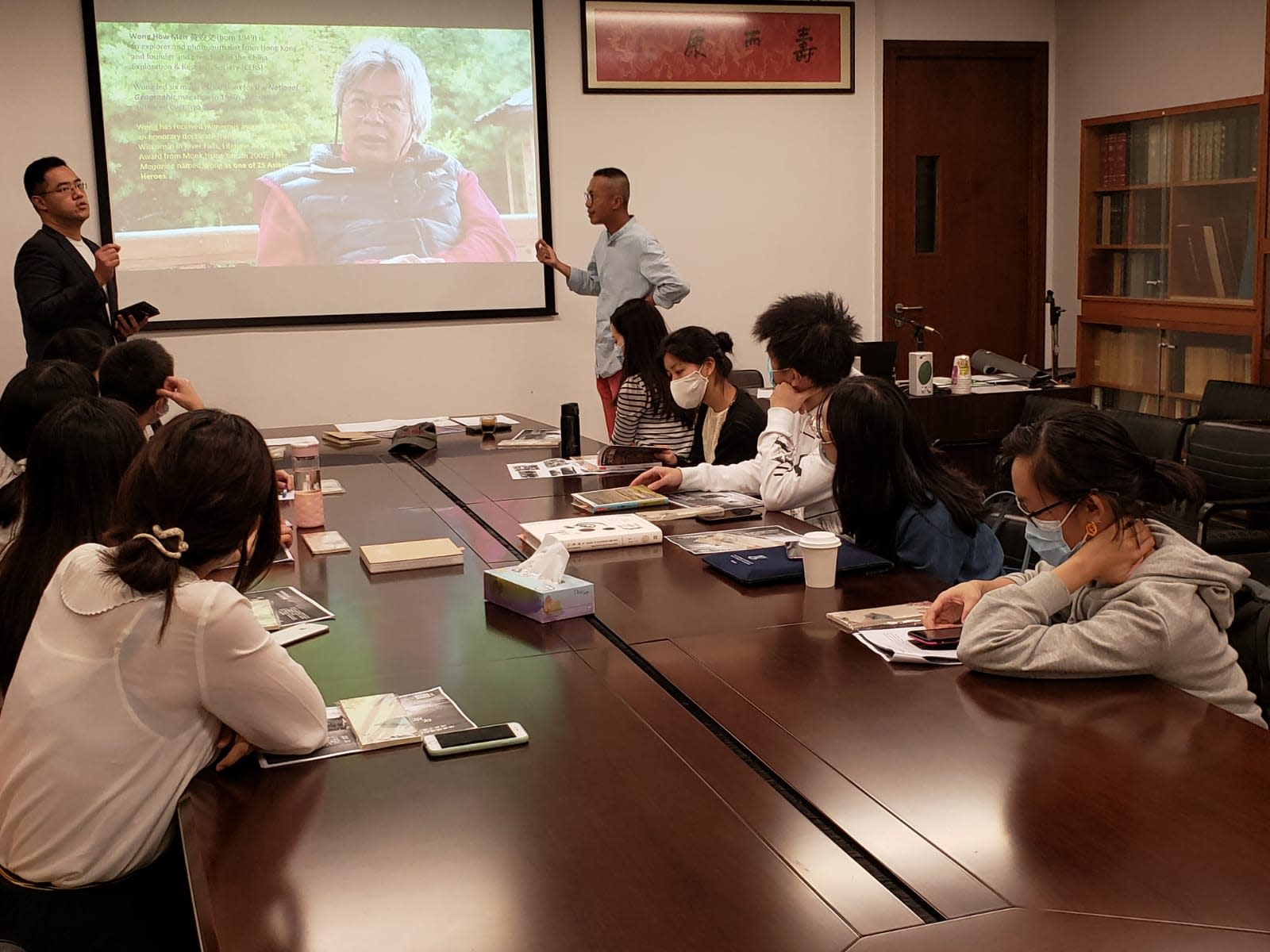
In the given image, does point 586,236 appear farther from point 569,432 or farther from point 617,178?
point 569,432

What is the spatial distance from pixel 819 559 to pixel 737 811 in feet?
3.11

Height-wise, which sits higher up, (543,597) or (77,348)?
(77,348)

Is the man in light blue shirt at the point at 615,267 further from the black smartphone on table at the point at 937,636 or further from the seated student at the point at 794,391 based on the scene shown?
the black smartphone on table at the point at 937,636

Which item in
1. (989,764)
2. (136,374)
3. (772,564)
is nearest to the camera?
(989,764)

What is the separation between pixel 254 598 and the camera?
2.34m

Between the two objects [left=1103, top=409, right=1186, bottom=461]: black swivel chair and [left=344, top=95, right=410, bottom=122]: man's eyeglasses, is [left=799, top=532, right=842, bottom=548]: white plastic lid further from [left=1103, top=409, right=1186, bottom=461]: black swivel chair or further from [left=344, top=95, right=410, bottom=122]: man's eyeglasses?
[left=344, top=95, right=410, bottom=122]: man's eyeglasses

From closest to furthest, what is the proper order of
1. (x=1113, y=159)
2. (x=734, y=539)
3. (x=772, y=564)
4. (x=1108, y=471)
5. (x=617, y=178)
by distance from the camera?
1. (x=1108, y=471)
2. (x=772, y=564)
3. (x=734, y=539)
4. (x=617, y=178)
5. (x=1113, y=159)

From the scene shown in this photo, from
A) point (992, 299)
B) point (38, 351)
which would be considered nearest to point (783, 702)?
point (38, 351)

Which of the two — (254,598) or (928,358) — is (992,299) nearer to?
(928,358)

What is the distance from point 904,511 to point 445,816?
4.53ft

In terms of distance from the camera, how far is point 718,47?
6465 mm

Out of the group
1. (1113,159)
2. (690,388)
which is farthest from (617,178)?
(1113,159)

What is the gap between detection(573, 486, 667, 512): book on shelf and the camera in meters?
3.04

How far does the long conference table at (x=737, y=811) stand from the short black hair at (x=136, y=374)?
5.21 feet
